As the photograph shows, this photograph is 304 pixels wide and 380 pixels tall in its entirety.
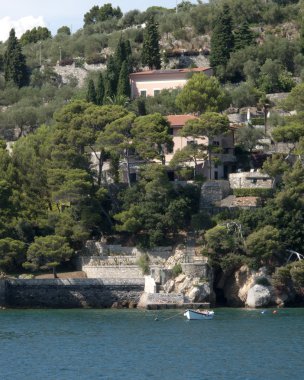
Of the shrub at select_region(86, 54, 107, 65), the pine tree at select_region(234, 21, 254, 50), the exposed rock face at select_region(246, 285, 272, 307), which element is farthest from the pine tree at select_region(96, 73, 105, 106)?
the exposed rock face at select_region(246, 285, 272, 307)

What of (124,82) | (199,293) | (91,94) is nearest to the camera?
(199,293)

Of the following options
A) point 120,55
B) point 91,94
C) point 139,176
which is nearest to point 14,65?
point 120,55

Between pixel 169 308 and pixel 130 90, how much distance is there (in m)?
29.4

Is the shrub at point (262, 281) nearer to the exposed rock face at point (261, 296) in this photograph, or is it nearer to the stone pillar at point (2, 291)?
the exposed rock face at point (261, 296)

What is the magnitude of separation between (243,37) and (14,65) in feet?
64.4

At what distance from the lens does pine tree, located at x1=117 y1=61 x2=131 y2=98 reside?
97.1 m

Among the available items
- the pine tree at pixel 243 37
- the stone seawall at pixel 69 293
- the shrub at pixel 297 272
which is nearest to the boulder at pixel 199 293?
the stone seawall at pixel 69 293

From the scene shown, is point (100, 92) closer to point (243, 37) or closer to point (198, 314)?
point (243, 37)

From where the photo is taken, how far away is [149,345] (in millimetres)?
60625

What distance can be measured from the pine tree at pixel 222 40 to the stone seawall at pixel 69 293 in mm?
32611

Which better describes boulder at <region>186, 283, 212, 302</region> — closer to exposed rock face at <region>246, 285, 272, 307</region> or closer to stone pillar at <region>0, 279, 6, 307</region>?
exposed rock face at <region>246, 285, 272, 307</region>

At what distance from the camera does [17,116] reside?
102m

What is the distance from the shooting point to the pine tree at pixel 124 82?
318ft

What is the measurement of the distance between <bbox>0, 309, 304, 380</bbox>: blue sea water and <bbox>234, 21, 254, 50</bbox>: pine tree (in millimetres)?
35787
